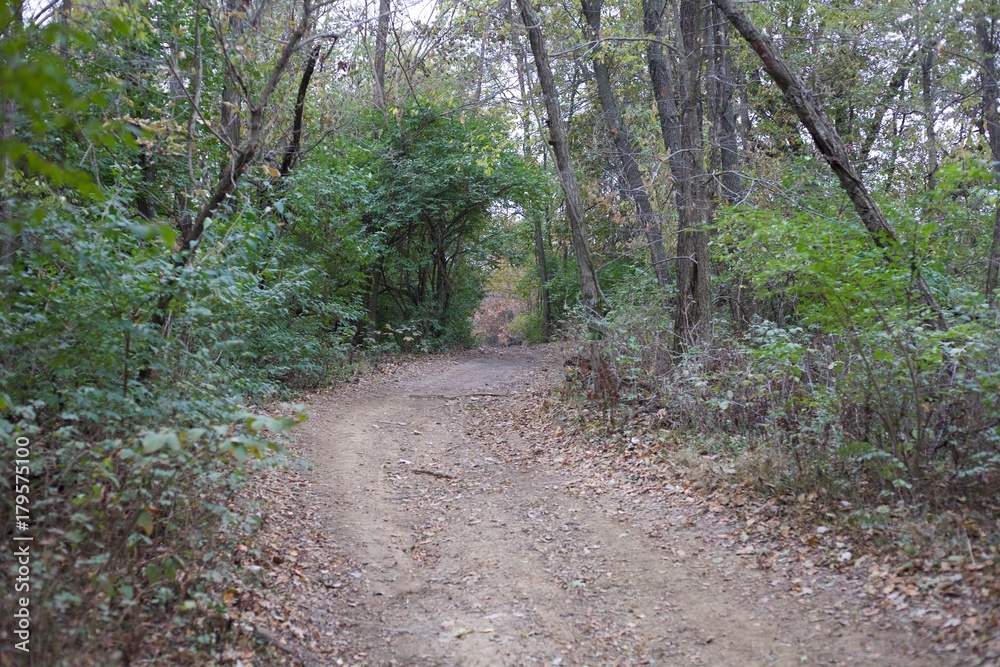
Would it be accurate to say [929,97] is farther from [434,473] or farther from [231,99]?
[231,99]

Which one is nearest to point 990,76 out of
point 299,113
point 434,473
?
point 299,113

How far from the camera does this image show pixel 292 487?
760cm

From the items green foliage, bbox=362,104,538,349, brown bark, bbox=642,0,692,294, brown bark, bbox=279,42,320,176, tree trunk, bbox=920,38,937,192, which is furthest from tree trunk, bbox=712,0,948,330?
green foliage, bbox=362,104,538,349

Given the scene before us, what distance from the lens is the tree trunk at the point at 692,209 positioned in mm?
9617

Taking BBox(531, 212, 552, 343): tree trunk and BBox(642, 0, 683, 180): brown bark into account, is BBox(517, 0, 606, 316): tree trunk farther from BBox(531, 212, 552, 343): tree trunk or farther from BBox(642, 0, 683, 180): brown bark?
BBox(531, 212, 552, 343): tree trunk

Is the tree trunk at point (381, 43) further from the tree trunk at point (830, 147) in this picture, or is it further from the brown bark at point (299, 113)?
the tree trunk at point (830, 147)

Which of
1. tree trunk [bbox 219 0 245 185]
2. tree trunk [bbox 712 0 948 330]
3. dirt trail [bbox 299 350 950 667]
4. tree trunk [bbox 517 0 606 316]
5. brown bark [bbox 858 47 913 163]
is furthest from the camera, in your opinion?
brown bark [bbox 858 47 913 163]

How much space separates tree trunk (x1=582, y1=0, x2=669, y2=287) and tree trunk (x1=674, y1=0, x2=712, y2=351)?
3569 mm

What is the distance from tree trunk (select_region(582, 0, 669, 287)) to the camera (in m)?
13.8

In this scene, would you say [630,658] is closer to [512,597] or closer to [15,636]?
[512,597]

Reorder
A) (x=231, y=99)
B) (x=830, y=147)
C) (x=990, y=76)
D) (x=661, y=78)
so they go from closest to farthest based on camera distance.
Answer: (x=830, y=147) → (x=231, y=99) → (x=661, y=78) → (x=990, y=76)

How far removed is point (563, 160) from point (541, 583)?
807cm

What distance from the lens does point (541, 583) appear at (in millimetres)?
5562

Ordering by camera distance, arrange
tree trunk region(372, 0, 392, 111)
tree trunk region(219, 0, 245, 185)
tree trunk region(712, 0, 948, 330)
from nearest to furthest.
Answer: tree trunk region(712, 0, 948, 330)
tree trunk region(219, 0, 245, 185)
tree trunk region(372, 0, 392, 111)
